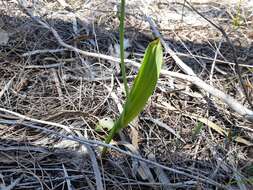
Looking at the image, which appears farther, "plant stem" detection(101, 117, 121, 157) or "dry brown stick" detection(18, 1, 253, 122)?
"dry brown stick" detection(18, 1, 253, 122)

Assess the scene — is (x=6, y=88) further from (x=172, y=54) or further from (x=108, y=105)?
(x=172, y=54)

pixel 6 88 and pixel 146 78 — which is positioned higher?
pixel 146 78

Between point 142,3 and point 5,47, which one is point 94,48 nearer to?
point 5,47

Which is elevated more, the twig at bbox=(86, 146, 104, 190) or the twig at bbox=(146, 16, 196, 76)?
the twig at bbox=(146, 16, 196, 76)

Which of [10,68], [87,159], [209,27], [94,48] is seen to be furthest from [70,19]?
[87,159]

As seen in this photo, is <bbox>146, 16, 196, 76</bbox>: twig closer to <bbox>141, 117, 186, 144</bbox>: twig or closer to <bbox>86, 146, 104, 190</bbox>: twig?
<bbox>141, 117, 186, 144</bbox>: twig

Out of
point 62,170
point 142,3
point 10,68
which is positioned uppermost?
point 142,3

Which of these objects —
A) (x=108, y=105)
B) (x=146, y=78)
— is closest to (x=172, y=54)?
(x=108, y=105)

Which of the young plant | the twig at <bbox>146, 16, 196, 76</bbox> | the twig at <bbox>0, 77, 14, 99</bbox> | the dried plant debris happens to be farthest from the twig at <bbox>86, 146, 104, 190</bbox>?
the twig at <bbox>146, 16, 196, 76</bbox>

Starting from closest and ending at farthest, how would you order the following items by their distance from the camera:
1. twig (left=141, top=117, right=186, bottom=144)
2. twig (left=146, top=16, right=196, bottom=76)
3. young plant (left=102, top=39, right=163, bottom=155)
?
1. young plant (left=102, top=39, right=163, bottom=155)
2. twig (left=141, top=117, right=186, bottom=144)
3. twig (left=146, top=16, right=196, bottom=76)
